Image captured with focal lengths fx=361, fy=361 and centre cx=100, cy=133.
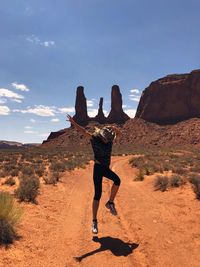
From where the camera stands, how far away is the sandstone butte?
98.4 m

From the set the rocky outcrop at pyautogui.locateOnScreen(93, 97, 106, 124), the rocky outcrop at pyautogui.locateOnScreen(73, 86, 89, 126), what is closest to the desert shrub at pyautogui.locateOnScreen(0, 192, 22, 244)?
the rocky outcrop at pyautogui.locateOnScreen(93, 97, 106, 124)

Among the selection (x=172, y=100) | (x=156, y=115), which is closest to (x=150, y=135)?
(x=156, y=115)

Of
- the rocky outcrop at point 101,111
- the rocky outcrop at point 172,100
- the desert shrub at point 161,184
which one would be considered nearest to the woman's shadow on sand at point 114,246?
the desert shrub at point 161,184

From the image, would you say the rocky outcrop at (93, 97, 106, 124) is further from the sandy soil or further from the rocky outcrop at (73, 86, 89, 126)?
the sandy soil

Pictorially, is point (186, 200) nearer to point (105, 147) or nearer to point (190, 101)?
point (105, 147)

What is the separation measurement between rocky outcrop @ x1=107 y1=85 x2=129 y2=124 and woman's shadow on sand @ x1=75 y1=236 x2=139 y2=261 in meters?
109

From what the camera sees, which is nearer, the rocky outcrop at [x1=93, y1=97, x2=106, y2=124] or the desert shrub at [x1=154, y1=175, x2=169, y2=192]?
the desert shrub at [x1=154, y1=175, x2=169, y2=192]

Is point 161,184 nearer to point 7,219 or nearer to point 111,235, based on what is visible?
point 111,235

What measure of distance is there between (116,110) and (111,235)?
112 meters

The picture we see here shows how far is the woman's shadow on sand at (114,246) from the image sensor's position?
19.2 feet

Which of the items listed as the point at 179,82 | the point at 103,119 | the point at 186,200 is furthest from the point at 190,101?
the point at 186,200

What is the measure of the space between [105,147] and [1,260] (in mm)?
2805

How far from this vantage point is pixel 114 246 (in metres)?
6.20

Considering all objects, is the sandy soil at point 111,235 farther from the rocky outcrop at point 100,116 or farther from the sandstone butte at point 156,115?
the rocky outcrop at point 100,116
